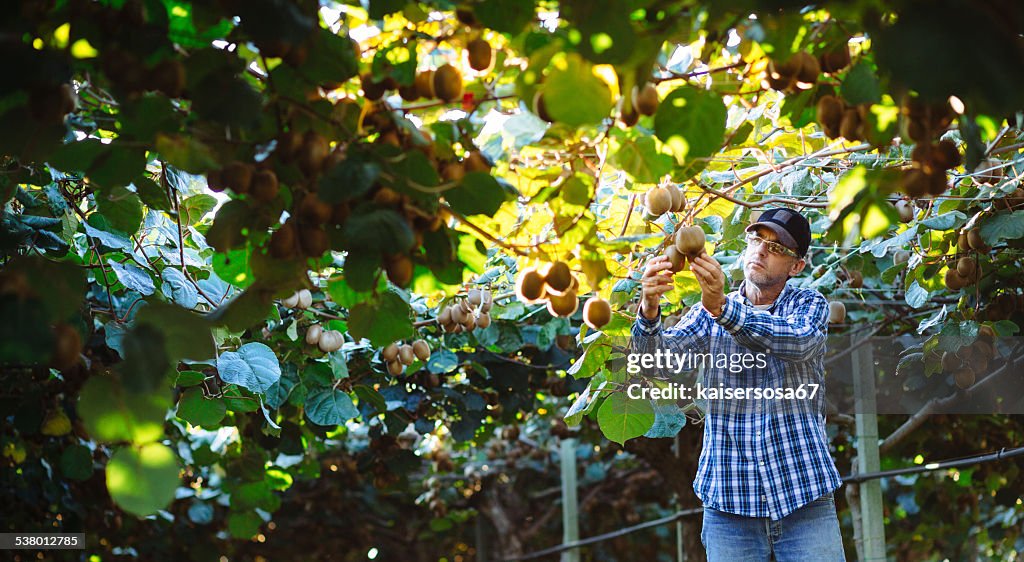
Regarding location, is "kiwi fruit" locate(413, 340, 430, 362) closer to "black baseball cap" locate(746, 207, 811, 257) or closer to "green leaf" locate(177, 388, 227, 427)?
"green leaf" locate(177, 388, 227, 427)

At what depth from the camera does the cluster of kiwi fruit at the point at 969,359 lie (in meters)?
3.09

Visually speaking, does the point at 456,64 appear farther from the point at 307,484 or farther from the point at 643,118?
the point at 307,484

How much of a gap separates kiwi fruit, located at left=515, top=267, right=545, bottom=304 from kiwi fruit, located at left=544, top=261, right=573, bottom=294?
0.08 feet

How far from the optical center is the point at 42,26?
1203 mm

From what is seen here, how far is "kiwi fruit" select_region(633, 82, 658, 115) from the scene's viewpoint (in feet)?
4.25

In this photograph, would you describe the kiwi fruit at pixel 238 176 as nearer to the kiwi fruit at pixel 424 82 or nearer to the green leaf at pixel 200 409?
the kiwi fruit at pixel 424 82

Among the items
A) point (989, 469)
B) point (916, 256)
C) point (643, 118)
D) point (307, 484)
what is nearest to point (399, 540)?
point (307, 484)

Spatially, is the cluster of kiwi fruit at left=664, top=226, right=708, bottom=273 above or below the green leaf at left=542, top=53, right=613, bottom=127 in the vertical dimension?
above

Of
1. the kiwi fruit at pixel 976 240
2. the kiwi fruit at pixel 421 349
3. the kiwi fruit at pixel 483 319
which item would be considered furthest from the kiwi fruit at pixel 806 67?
the kiwi fruit at pixel 421 349

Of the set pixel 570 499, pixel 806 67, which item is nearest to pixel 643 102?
pixel 806 67

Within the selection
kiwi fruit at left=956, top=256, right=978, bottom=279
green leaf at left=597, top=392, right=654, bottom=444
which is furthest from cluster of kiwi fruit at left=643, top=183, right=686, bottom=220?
kiwi fruit at left=956, top=256, right=978, bottom=279

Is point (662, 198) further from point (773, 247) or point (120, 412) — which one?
point (120, 412)

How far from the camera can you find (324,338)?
3004 mm

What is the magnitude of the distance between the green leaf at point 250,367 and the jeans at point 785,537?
3.91 feet
